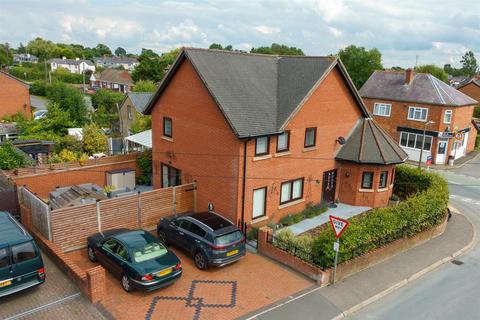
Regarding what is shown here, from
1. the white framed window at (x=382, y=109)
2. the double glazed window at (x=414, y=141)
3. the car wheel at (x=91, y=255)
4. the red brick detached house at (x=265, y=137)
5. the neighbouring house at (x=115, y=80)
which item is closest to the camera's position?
the car wheel at (x=91, y=255)

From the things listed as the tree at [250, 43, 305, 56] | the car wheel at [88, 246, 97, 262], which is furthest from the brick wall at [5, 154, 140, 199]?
the tree at [250, 43, 305, 56]

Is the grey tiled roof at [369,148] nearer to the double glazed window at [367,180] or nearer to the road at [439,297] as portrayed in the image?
the double glazed window at [367,180]

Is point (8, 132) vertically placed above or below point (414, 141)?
below

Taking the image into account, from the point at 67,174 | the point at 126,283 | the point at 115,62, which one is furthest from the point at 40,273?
the point at 115,62

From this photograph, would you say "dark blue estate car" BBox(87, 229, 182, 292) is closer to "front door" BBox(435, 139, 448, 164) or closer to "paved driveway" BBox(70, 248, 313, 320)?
"paved driveway" BBox(70, 248, 313, 320)

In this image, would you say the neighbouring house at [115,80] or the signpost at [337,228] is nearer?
the signpost at [337,228]

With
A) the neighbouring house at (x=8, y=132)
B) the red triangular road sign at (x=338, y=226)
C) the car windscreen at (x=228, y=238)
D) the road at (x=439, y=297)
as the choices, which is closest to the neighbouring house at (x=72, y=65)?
the neighbouring house at (x=8, y=132)

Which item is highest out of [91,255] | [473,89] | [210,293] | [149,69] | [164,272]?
→ [149,69]

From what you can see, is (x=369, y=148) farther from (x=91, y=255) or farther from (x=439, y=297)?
(x=91, y=255)
